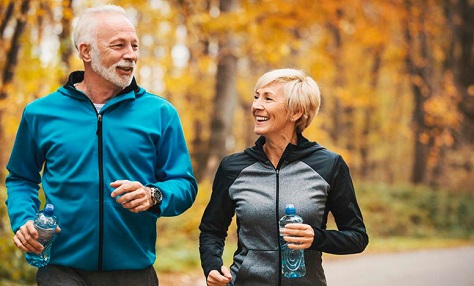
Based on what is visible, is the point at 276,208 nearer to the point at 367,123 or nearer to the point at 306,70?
the point at 306,70

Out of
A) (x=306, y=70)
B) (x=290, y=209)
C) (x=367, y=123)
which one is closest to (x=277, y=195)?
(x=290, y=209)

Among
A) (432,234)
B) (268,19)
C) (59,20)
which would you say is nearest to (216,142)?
(268,19)

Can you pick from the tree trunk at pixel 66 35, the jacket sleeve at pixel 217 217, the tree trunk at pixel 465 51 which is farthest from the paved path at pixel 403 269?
the tree trunk at pixel 465 51

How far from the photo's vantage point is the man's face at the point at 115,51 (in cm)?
385

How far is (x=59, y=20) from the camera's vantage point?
9172 millimetres

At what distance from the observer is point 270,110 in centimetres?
389

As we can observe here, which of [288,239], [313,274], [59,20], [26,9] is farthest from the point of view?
[59,20]

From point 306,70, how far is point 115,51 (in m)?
9.92

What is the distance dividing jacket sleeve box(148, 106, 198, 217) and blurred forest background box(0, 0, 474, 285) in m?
4.50

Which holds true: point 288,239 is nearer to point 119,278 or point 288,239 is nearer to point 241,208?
point 241,208

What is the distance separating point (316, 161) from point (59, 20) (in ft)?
20.4

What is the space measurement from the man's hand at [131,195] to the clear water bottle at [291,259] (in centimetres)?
75

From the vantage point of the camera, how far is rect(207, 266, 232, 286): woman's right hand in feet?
12.0

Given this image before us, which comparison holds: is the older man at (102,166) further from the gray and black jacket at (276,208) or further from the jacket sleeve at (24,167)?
the gray and black jacket at (276,208)
